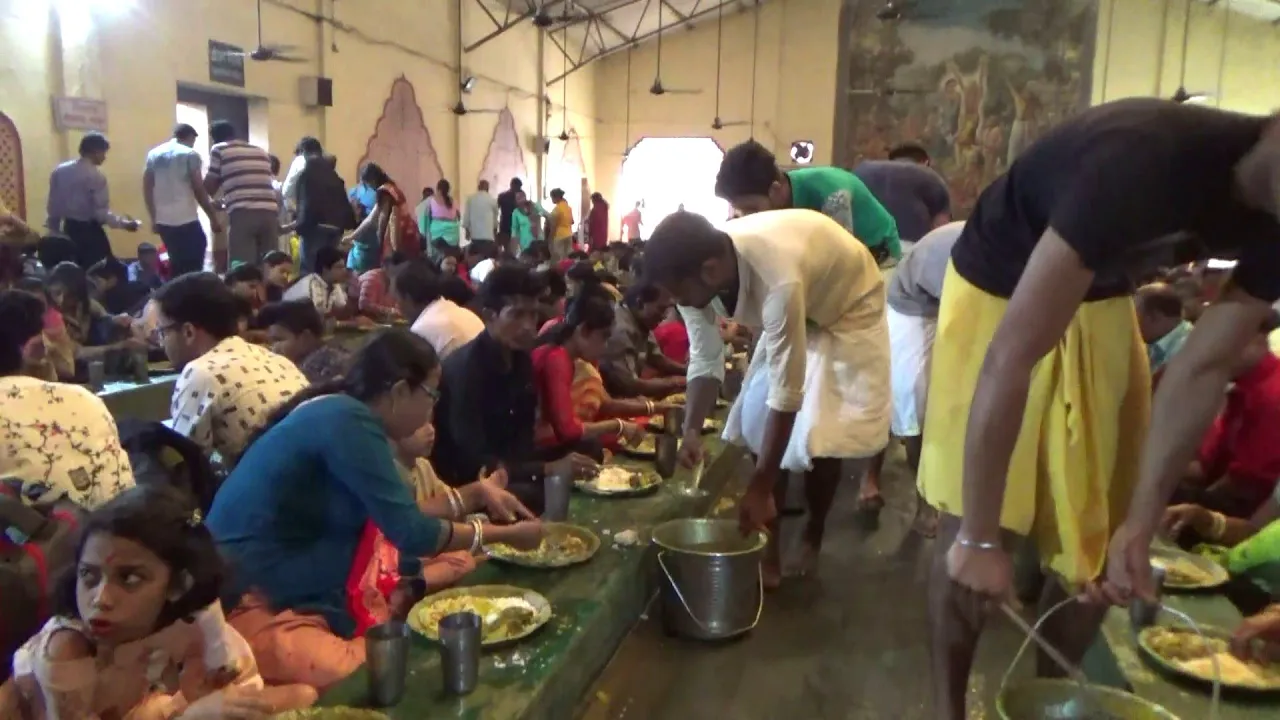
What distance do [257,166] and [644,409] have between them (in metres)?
3.82

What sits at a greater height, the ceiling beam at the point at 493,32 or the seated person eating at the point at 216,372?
the ceiling beam at the point at 493,32

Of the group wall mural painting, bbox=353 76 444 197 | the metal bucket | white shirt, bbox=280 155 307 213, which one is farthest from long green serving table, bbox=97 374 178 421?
wall mural painting, bbox=353 76 444 197

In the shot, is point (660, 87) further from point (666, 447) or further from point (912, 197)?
point (666, 447)

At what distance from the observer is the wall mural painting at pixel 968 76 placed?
14336 millimetres

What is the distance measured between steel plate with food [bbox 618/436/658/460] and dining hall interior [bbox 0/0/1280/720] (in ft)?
0.11

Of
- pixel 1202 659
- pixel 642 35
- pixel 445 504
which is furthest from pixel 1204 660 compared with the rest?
pixel 642 35

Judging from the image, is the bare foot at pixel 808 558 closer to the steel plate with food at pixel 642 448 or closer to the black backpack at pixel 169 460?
the steel plate with food at pixel 642 448

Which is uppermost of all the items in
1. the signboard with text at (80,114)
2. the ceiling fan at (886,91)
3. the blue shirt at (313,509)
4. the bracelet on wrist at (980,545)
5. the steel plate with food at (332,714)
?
Result: the ceiling fan at (886,91)

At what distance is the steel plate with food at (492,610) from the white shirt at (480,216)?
29.9 ft

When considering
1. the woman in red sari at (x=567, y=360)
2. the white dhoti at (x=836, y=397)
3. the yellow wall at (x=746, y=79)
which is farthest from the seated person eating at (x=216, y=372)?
the yellow wall at (x=746, y=79)

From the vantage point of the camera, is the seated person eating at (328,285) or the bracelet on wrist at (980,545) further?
the seated person eating at (328,285)

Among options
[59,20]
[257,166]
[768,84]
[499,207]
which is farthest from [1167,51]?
[59,20]

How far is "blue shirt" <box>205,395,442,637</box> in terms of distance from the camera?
6.48 feet

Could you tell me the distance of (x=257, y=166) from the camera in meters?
Answer: 6.65
